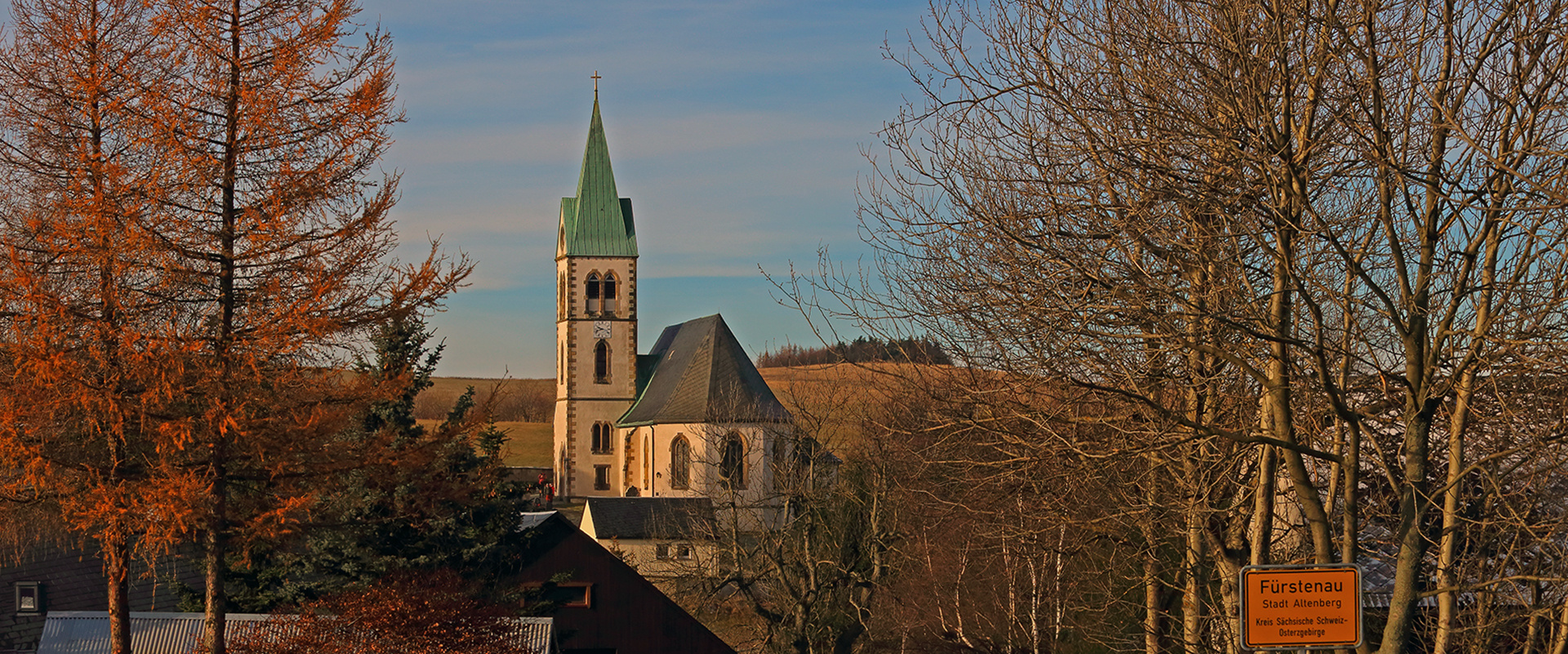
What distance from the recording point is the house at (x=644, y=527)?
132 feet

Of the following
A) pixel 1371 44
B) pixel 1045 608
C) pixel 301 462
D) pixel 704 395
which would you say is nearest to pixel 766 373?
pixel 704 395

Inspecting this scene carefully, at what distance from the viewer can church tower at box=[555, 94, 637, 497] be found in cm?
5866

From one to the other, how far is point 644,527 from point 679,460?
8.06m

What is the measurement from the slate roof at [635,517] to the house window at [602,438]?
10924 mm

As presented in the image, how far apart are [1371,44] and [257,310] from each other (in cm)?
1025

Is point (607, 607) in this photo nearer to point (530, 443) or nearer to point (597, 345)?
point (597, 345)

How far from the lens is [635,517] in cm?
4612

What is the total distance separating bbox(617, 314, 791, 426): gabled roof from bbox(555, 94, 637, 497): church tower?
1155 mm

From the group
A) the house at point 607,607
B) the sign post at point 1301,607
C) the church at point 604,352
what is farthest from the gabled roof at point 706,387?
the sign post at point 1301,607

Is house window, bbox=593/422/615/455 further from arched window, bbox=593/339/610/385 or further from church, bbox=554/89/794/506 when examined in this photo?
arched window, bbox=593/339/610/385

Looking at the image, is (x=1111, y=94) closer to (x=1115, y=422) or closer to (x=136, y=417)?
(x=1115, y=422)

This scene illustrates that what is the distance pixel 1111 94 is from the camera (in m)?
7.95

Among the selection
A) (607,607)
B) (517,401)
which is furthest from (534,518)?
(517,401)

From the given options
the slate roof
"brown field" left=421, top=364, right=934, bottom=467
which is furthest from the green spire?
the slate roof
